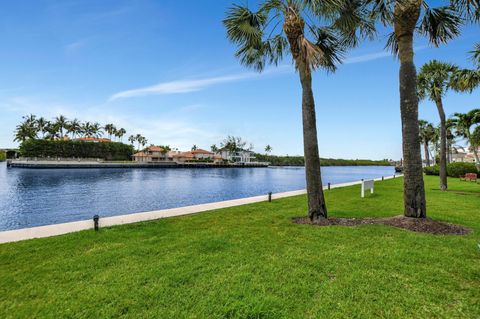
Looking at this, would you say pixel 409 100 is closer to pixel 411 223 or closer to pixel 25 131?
pixel 411 223

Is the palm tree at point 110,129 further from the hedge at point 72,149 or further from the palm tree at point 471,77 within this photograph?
the palm tree at point 471,77

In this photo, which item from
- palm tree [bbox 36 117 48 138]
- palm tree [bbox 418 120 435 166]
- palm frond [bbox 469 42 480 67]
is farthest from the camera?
palm tree [bbox 36 117 48 138]

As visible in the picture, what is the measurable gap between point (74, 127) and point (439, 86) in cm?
10853

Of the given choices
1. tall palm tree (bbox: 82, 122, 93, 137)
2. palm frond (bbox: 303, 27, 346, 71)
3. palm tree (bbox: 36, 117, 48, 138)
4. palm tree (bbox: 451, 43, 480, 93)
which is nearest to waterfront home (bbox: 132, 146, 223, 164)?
tall palm tree (bbox: 82, 122, 93, 137)

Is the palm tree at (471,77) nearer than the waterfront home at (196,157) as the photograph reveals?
Yes

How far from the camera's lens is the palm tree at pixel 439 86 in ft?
52.7

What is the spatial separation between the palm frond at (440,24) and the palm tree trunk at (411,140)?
2.31m

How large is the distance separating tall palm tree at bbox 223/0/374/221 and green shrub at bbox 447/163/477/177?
29840mm

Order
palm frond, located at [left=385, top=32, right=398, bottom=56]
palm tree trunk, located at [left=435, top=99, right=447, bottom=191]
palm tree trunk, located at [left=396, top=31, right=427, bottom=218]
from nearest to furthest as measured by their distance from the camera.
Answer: palm tree trunk, located at [left=396, top=31, right=427, bottom=218]
palm frond, located at [left=385, top=32, right=398, bottom=56]
palm tree trunk, located at [left=435, top=99, right=447, bottom=191]

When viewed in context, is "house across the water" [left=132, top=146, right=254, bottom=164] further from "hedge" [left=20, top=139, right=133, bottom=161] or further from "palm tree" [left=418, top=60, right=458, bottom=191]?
"palm tree" [left=418, top=60, right=458, bottom=191]

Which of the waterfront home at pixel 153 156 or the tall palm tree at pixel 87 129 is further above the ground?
the tall palm tree at pixel 87 129

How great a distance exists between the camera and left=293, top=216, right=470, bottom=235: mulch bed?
20.0 ft

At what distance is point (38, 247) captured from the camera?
5176mm

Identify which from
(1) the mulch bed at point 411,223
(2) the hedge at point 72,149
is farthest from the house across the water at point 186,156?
(1) the mulch bed at point 411,223
